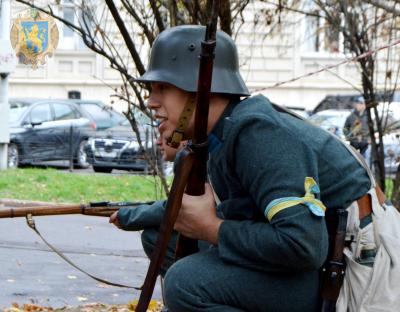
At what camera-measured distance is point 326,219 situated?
3.23m

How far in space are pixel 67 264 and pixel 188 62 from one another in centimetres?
547

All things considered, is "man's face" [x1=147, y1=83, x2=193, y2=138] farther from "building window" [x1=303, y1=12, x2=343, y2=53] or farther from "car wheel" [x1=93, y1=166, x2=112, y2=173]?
"car wheel" [x1=93, y1=166, x2=112, y2=173]

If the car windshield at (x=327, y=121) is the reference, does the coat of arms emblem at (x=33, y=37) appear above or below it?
above

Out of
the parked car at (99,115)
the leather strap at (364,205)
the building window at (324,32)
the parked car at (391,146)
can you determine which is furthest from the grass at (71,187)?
the leather strap at (364,205)

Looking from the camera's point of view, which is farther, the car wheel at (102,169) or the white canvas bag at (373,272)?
the car wheel at (102,169)

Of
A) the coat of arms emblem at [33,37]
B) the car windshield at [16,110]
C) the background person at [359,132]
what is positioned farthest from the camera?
the car windshield at [16,110]

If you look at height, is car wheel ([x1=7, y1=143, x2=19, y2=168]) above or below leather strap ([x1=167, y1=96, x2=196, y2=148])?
below

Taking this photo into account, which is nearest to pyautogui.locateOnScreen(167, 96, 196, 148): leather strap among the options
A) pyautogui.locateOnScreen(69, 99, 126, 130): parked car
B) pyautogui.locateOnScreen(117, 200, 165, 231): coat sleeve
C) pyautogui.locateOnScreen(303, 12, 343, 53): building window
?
pyautogui.locateOnScreen(117, 200, 165, 231): coat sleeve

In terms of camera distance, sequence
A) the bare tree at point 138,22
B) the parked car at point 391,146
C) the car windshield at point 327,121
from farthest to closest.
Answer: the car windshield at point 327,121 < the parked car at point 391,146 < the bare tree at point 138,22

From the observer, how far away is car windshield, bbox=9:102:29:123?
20.7 metres

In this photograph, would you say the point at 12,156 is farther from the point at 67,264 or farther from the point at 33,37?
the point at 33,37

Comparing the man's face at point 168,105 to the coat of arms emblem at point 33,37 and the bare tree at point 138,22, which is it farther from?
the coat of arms emblem at point 33,37

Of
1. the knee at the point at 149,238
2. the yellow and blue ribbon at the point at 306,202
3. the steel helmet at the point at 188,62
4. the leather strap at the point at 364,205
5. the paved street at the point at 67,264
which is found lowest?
the paved street at the point at 67,264

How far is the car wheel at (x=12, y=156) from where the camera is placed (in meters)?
19.0
